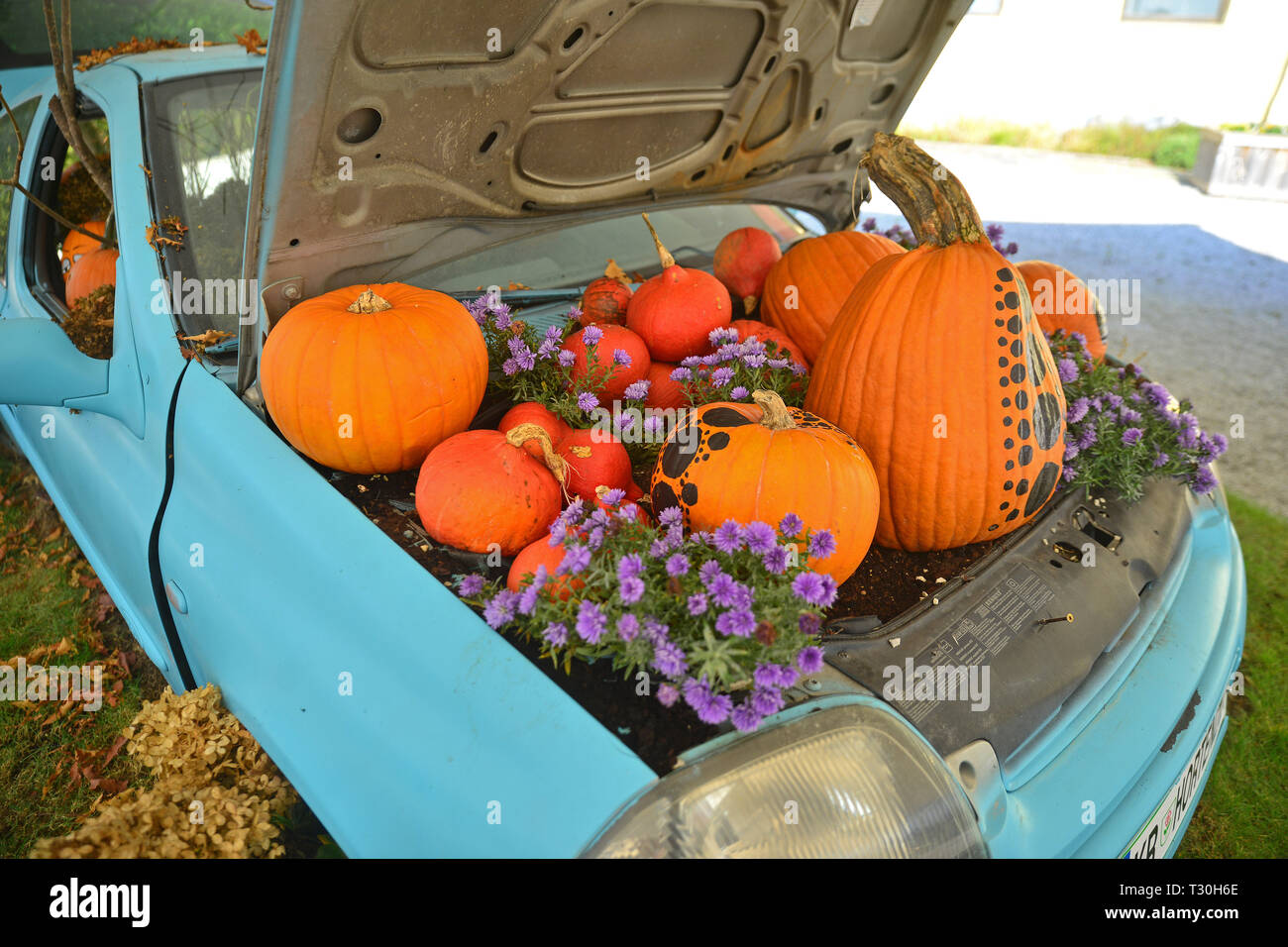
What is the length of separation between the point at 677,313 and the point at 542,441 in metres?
0.65

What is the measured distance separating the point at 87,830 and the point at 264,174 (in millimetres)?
1286

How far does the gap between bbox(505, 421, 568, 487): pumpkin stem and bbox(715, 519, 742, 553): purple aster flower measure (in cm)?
43

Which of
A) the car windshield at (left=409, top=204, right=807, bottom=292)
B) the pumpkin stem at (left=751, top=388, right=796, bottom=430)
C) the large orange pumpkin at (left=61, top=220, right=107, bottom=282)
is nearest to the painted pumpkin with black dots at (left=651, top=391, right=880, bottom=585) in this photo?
the pumpkin stem at (left=751, top=388, right=796, bottom=430)

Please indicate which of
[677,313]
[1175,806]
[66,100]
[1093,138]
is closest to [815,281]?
[677,313]

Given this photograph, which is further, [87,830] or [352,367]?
[352,367]

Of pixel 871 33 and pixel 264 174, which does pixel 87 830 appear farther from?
pixel 871 33

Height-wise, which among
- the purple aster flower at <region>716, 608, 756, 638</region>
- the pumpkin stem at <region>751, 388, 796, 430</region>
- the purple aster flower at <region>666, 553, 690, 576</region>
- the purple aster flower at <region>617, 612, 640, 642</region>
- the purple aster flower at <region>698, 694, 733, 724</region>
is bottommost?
the purple aster flower at <region>698, 694, 733, 724</region>

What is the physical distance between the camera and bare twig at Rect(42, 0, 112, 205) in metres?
2.43

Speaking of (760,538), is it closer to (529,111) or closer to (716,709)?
(716,709)

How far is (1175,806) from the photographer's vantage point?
1712 millimetres

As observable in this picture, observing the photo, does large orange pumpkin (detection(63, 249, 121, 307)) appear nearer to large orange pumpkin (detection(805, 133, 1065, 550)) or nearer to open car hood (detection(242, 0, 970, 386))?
open car hood (detection(242, 0, 970, 386))

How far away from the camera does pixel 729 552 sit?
1.38 meters
